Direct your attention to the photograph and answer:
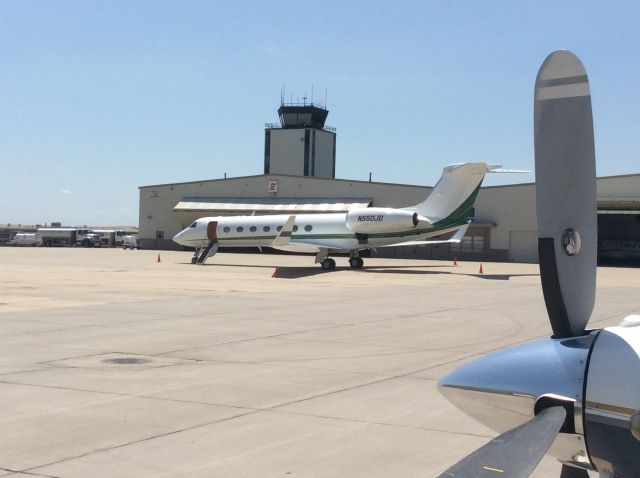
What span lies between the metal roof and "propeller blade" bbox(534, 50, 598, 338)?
63154 mm

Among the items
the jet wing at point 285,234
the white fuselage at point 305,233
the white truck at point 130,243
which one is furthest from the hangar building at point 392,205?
the jet wing at point 285,234

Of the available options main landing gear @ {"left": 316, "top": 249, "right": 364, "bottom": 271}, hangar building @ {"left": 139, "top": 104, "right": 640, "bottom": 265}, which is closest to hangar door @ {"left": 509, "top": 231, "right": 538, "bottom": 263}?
hangar building @ {"left": 139, "top": 104, "right": 640, "bottom": 265}

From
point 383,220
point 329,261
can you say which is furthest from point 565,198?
point 329,261

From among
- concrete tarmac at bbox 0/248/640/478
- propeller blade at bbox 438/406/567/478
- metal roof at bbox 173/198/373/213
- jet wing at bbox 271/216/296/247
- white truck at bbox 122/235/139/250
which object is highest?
metal roof at bbox 173/198/373/213

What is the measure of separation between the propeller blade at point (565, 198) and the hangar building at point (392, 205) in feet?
192

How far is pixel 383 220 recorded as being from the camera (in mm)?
43812

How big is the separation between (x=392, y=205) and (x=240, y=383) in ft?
197

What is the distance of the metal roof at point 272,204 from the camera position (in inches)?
2746

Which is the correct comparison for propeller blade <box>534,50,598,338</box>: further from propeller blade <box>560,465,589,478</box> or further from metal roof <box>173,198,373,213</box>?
metal roof <box>173,198,373,213</box>

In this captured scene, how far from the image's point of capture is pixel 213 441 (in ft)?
23.9

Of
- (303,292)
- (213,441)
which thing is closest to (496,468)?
(213,441)

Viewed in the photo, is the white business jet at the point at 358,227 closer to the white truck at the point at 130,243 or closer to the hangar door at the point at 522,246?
the hangar door at the point at 522,246

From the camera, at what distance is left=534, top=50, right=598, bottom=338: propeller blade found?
464cm

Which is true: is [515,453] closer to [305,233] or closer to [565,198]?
[565,198]
